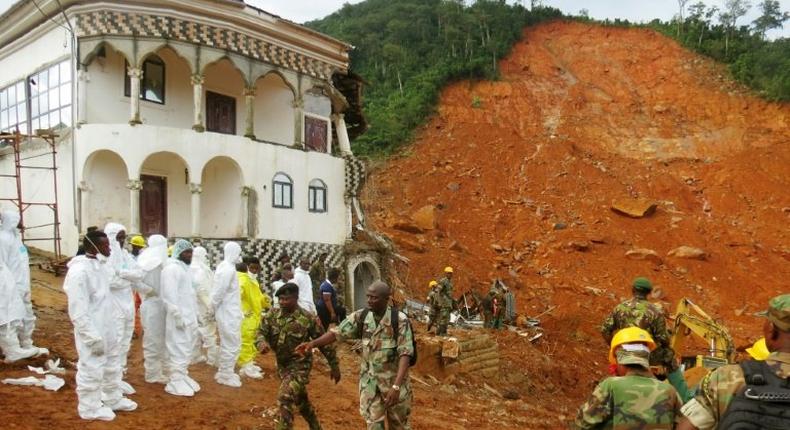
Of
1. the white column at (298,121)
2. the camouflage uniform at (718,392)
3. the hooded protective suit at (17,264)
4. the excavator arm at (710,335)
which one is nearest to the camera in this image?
the camouflage uniform at (718,392)

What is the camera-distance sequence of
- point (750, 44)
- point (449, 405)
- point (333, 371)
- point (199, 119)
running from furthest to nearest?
point (750, 44), point (199, 119), point (449, 405), point (333, 371)

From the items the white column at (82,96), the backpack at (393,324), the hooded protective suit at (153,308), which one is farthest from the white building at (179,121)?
the backpack at (393,324)

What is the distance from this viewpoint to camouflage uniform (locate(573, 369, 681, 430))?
339 centimetres

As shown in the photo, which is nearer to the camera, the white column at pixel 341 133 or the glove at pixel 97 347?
the glove at pixel 97 347

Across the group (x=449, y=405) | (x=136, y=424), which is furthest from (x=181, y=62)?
(x=136, y=424)

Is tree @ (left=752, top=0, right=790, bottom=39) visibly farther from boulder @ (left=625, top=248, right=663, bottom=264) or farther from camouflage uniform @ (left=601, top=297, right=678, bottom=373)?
camouflage uniform @ (left=601, top=297, right=678, bottom=373)

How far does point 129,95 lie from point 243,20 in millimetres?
3529

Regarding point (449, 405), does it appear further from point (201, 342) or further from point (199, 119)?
point (199, 119)

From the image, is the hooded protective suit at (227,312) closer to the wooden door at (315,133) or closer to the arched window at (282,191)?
the arched window at (282,191)

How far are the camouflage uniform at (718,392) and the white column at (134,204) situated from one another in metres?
14.5

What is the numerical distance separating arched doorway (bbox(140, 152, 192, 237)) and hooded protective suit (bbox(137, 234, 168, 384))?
9876 millimetres

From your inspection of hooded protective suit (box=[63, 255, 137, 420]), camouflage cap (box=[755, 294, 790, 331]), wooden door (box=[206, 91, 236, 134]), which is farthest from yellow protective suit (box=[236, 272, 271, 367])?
wooden door (box=[206, 91, 236, 134])

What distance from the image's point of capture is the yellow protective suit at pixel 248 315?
8703mm

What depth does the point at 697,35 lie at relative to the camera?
38.9 m
